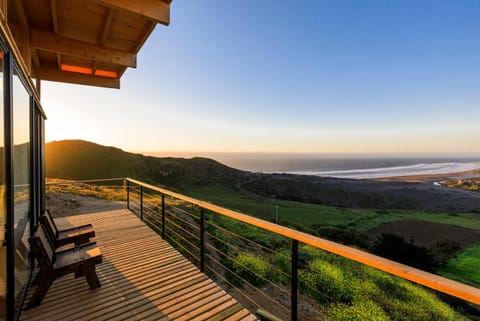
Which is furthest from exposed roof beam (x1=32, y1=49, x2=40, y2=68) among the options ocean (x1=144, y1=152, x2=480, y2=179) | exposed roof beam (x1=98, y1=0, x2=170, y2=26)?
ocean (x1=144, y1=152, x2=480, y2=179)

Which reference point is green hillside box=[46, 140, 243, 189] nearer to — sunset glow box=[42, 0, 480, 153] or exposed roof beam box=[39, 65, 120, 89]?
sunset glow box=[42, 0, 480, 153]

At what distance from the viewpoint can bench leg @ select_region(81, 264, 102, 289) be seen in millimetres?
2342

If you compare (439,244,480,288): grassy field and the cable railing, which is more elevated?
the cable railing

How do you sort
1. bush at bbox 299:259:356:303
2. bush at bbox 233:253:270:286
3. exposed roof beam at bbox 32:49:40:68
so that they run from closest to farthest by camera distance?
exposed roof beam at bbox 32:49:40:68 → bush at bbox 233:253:270:286 → bush at bbox 299:259:356:303

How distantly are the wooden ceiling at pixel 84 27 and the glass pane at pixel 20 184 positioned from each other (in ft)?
3.44

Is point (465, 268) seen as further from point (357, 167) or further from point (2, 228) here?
point (357, 167)

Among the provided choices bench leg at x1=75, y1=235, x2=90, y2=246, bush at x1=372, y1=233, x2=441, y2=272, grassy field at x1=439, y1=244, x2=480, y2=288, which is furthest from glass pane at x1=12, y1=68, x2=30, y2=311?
grassy field at x1=439, y1=244, x2=480, y2=288

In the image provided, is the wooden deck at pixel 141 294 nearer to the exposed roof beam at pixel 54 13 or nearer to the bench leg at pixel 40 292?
the bench leg at pixel 40 292

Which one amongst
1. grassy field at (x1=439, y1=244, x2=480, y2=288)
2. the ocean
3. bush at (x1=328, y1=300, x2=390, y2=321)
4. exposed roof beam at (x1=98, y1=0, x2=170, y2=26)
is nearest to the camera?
exposed roof beam at (x1=98, y1=0, x2=170, y2=26)

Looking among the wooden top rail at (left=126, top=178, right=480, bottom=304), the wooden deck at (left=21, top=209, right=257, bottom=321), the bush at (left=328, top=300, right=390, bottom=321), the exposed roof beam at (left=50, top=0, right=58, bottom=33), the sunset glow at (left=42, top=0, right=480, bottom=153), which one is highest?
the sunset glow at (left=42, top=0, right=480, bottom=153)

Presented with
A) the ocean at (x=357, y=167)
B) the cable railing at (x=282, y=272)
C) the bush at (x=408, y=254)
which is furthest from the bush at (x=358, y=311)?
the ocean at (x=357, y=167)

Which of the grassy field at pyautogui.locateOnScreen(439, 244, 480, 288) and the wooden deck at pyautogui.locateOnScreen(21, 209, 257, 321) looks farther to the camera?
the grassy field at pyautogui.locateOnScreen(439, 244, 480, 288)

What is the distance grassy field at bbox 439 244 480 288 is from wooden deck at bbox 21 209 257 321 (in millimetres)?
12998

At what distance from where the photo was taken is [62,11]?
262 centimetres
